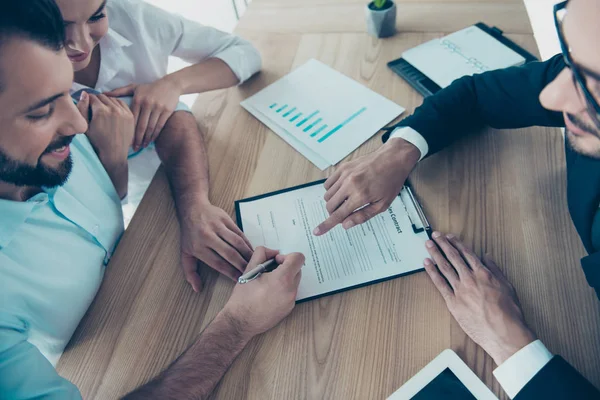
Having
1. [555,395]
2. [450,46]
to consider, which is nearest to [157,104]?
[450,46]

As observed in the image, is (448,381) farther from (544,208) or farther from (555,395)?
(544,208)

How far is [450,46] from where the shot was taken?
109cm

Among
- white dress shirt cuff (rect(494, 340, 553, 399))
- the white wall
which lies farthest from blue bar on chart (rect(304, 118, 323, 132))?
the white wall

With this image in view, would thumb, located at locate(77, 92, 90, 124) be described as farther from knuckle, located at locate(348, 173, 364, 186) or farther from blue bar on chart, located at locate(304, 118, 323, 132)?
knuckle, located at locate(348, 173, 364, 186)

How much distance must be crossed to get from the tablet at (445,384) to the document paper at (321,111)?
47 cm

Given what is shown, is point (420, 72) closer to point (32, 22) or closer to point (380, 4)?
point (380, 4)

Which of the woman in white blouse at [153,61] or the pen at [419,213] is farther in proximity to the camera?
the woman in white blouse at [153,61]

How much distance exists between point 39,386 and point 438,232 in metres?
0.72

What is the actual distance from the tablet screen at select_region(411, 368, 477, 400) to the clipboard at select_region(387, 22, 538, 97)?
0.68 metres

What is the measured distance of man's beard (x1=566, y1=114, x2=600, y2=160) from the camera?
0.58m

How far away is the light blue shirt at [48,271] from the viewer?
64 cm

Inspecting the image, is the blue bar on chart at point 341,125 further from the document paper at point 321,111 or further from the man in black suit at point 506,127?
the man in black suit at point 506,127

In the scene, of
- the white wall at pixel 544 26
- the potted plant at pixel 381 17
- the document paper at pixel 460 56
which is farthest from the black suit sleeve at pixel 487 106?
the white wall at pixel 544 26

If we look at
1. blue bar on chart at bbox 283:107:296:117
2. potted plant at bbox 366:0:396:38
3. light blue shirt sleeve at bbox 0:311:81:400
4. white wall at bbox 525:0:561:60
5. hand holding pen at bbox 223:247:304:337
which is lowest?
white wall at bbox 525:0:561:60
